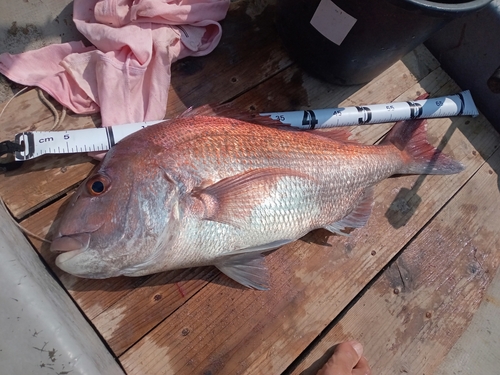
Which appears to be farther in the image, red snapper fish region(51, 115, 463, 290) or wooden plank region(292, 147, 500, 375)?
wooden plank region(292, 147, 500, 375)

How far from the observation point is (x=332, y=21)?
1.58 metres

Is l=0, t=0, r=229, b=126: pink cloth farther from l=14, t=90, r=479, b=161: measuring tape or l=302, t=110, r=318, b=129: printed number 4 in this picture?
l=302, t=110, r=318, b=129: printed number 4

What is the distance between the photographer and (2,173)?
1473mm

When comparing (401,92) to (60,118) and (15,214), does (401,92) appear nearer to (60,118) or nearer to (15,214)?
(60,118)

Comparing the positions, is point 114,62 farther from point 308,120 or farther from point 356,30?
point 356,30

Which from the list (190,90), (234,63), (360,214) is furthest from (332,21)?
(360,214)

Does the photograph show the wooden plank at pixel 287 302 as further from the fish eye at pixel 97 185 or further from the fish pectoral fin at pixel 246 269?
the fish eye at pixel 97 185

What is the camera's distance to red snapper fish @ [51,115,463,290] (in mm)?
1226

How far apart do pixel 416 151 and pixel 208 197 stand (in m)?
1.08

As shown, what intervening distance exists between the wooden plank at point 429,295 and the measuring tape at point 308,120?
1.51 feet

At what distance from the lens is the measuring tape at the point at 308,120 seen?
143 cm

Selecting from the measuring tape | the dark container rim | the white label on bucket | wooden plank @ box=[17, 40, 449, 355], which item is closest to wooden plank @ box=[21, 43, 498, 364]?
wooden plank @ box=[17, 40, 449, 355]

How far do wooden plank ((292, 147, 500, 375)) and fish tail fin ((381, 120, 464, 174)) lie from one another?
25 cm

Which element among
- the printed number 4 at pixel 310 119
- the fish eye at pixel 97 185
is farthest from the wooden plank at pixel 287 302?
the fish eye at pixel 97 185
